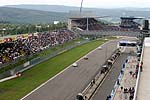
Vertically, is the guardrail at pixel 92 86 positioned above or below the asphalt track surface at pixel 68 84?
above

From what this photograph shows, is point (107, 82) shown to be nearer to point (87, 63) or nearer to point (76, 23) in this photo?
point (87, 63)

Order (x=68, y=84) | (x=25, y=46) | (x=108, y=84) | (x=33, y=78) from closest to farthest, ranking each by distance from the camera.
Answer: (x=108, y=84), (x=68, y=84), (x=33, y=78), (x=25, y=46)

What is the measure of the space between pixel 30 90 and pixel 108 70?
1891 centimetres

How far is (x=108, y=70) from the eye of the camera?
66500mm

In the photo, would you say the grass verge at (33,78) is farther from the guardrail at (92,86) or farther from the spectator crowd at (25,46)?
the guardrail at (92,86)

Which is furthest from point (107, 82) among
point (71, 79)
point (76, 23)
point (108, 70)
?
point (76, 23)

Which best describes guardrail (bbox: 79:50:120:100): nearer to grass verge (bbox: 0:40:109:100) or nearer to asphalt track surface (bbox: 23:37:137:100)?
asphalt track surface (bbox: 23:37:137:100)

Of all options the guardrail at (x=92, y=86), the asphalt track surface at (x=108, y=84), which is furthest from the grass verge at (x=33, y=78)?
the asphalt track surface at (x=108, y=84)

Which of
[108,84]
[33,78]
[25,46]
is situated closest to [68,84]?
[108,84]

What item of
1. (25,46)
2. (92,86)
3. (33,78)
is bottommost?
(33,78)

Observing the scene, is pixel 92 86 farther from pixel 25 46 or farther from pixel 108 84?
pixel 25 46

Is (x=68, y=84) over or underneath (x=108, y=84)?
underneath

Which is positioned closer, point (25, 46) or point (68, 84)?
point (68, 84)

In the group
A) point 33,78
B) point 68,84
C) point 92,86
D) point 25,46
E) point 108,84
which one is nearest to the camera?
point 92,86
